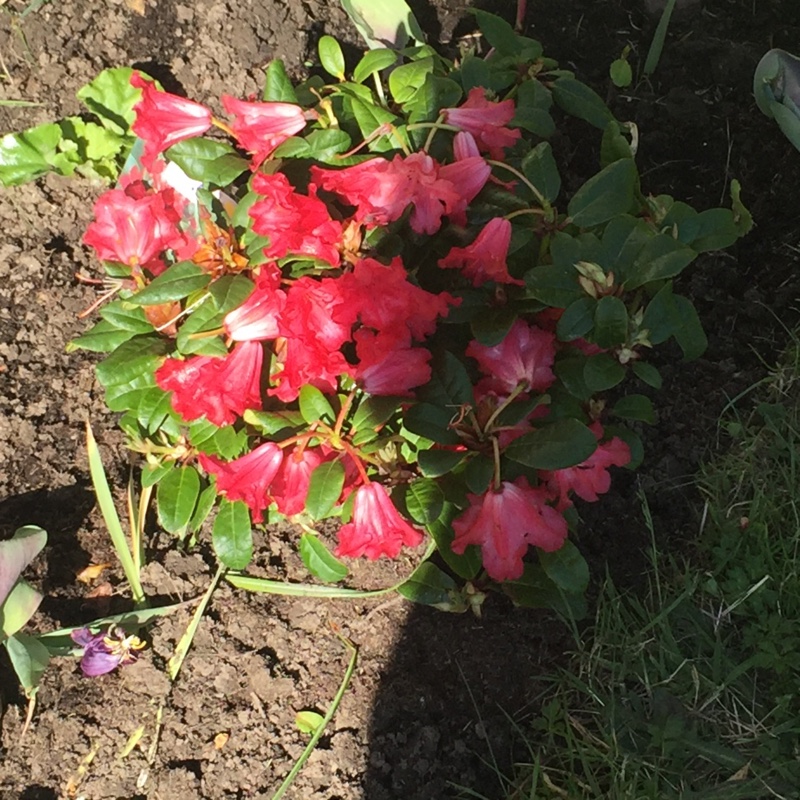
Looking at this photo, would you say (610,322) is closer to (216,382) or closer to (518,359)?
(518,359)

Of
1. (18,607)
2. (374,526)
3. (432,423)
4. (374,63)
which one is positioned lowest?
(18,607)

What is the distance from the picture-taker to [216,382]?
1.24 metres

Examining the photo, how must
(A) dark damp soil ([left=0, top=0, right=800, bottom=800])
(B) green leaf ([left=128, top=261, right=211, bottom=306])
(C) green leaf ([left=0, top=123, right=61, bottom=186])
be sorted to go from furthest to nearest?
1. (C) green leaf ([left=0, top=123, right=61, bottom=186])
2. (A) dark damp soil ([left=0, top=0, right=800, bottom=800])
3. (B) green leaf ([left=128, top=261, right=211, bottom=306])

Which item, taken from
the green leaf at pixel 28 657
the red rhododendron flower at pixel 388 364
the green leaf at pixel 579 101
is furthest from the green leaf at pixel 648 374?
the green leaf at pixel 28 657

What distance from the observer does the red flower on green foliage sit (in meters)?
1.24

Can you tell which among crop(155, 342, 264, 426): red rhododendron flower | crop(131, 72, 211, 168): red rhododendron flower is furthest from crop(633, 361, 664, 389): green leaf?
crop(131, 72, 211, 168): red rhododendron flower

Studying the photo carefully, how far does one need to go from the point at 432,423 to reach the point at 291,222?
348mm

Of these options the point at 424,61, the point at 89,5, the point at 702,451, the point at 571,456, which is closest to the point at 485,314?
the point at 571,456

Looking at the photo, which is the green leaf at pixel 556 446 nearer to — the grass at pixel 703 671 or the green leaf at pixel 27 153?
the grass at pixel 703 671

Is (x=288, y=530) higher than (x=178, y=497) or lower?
lower

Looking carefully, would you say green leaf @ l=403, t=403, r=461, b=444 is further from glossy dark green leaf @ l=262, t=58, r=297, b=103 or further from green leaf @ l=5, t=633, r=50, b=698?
green leaf @ l=5, t=633, r=50, b=698

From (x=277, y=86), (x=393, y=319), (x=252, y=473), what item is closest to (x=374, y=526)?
(x=252, y=473)

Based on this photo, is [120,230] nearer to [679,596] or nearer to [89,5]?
[89,5]

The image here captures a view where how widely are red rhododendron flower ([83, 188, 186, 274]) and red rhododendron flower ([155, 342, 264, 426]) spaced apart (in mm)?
202
